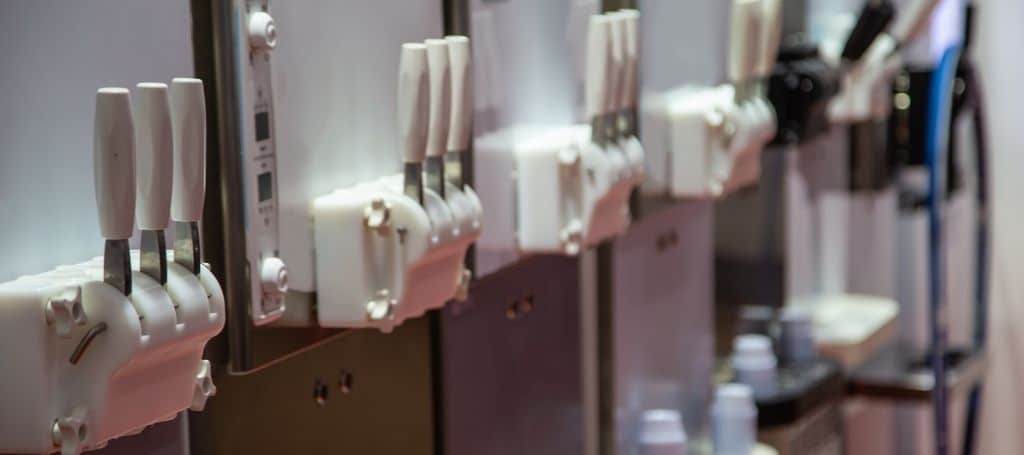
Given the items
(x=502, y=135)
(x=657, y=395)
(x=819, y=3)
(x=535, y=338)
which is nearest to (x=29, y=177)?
(x=502, y=135)

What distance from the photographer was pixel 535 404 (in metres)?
1.33

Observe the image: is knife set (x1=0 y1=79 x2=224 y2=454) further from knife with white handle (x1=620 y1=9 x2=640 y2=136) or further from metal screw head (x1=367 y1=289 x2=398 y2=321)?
knife with white handle (x1=620 y1=9 x2=640 y2=136)

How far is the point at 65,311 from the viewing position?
0.69 meters

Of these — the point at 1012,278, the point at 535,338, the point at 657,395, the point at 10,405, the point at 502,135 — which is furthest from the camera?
the point at 1012,278

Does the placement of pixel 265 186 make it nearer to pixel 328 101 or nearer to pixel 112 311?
pixel 328 101

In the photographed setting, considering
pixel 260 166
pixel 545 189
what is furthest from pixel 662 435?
pixel 260 166

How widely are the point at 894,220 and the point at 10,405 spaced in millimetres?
1875

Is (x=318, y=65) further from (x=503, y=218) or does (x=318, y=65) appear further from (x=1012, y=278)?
(x=1012, y=278)

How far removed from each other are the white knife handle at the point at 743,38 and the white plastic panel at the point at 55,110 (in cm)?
86

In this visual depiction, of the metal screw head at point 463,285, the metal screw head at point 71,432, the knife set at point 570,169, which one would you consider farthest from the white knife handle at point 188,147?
the knife set at point 570,169

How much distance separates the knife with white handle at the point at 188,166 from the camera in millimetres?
732

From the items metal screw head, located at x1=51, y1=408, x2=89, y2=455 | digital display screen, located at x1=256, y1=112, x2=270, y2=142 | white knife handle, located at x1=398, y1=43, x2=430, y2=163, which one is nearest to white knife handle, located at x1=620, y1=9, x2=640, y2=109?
white knife handle, located at x1=398, y1=43, x2=430, y2=163

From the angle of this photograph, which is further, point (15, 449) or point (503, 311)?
point (503, 311)

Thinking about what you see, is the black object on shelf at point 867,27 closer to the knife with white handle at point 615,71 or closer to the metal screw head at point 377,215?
the knife with white handle at point 615,71
